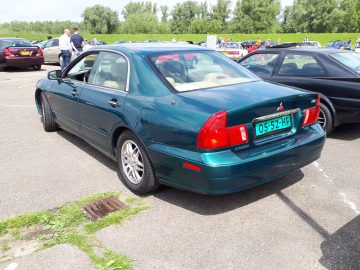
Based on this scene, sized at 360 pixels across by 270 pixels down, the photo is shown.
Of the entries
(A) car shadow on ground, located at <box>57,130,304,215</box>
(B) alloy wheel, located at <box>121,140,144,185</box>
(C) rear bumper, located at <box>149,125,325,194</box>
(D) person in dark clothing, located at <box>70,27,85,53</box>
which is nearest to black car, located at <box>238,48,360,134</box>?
(A) car shadow on ground, located at <box>57,130,304,215</box>

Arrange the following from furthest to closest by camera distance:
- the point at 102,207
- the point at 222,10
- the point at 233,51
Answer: the point at 222,10
the point at 233,51
the point at 102,207

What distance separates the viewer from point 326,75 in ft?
19.0

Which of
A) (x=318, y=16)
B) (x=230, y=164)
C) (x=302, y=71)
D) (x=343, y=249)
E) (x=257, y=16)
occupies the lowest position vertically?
(x=343, y=249)

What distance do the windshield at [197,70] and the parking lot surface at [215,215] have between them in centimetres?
117

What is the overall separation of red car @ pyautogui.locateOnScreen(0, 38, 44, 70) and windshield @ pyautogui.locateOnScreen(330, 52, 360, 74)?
13.9 metres

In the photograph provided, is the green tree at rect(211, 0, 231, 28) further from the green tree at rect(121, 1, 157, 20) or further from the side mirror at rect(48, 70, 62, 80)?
the side mirror at rect(48, 70, 62, 80)

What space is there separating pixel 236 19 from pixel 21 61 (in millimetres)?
73346

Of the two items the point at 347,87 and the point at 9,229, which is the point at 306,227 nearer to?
the point at 9,229

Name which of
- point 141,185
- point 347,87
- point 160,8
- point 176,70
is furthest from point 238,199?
point 160,8

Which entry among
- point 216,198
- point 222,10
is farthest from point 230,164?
point 222,10

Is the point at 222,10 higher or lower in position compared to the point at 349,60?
higher

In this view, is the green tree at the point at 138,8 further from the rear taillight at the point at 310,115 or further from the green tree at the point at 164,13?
the rear taillight at the point at 310,115

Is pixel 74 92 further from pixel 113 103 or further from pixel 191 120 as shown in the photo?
pixel 191 120

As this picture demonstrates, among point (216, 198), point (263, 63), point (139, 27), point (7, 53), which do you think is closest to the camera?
point (216, 198)
